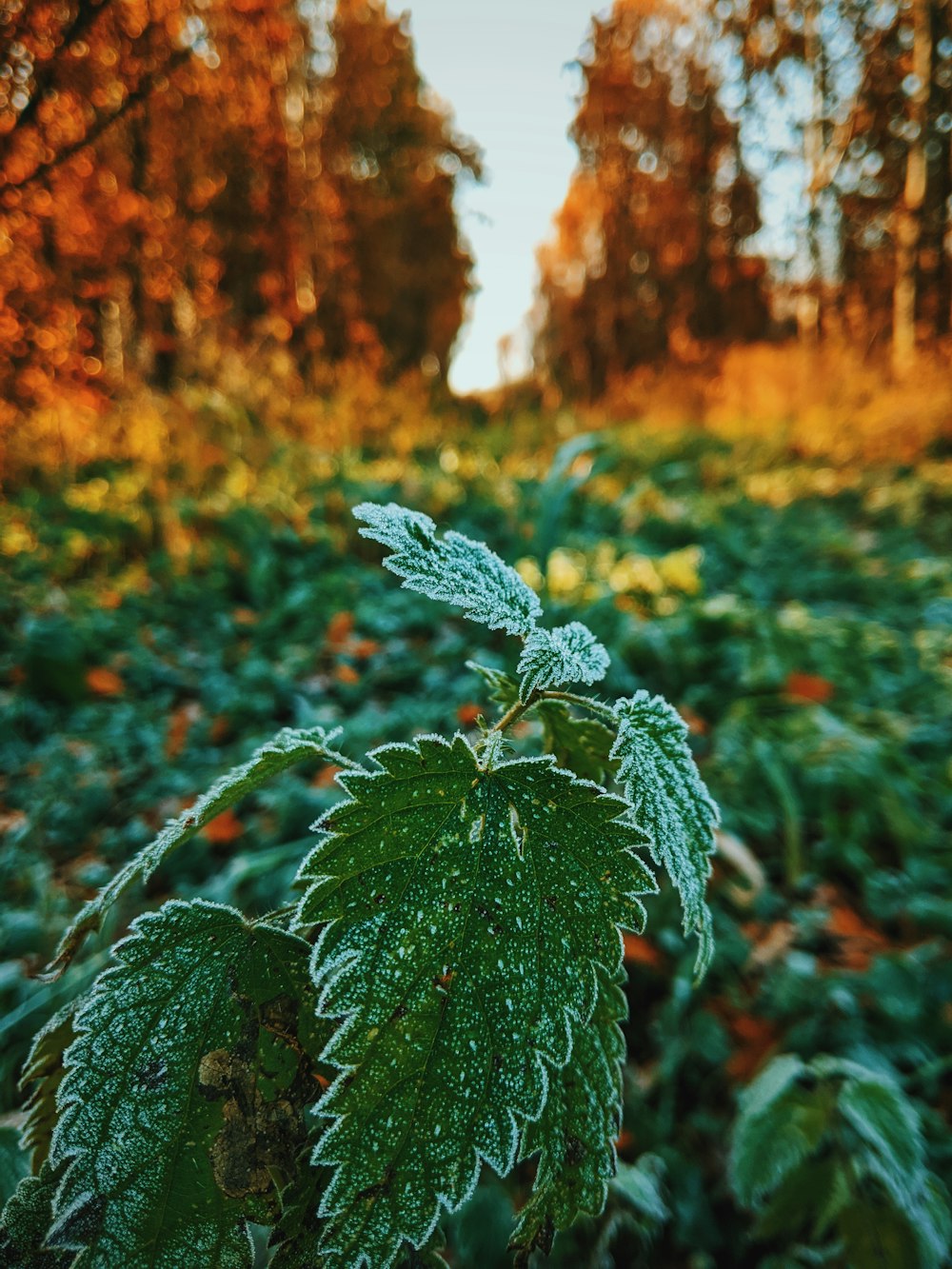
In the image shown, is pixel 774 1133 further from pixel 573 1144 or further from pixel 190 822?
pixel 190 822

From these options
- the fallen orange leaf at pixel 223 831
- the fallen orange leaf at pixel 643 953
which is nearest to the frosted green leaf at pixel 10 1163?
the fallen orange leaf at pixel 643 953

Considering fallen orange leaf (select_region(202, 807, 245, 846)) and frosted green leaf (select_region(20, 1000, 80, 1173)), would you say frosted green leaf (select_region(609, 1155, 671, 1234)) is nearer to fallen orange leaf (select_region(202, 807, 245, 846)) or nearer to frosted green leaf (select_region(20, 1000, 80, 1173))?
frosted green leaf (select_region(20, 1000, 80, 1173))

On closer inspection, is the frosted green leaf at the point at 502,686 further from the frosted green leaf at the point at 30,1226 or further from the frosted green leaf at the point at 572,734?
the frosted green leaf at the point at 30,1226

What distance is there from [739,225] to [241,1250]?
18.8m

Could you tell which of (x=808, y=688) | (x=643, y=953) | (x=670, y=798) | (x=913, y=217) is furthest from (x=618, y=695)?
(x=913, y=217)

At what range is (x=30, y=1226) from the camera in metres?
0.39

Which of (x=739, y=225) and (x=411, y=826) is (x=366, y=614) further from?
(x=739, y=225)

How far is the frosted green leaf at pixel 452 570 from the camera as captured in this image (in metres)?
0.42

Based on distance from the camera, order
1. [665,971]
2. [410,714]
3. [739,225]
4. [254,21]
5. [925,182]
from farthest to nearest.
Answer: [739,225], [925,182], [254,21], [410,714], [665,971]

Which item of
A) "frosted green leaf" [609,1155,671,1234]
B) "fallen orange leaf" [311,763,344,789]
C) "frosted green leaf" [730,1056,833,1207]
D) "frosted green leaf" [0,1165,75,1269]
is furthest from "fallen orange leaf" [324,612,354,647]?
"frosted green leaf" [0,1165,75,1269]

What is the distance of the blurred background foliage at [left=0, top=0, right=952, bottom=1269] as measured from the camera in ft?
3.92

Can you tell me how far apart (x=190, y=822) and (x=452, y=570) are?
9.3 inches

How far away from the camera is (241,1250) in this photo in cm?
37

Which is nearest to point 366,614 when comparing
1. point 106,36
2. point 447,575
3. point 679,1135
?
point 679,1135
